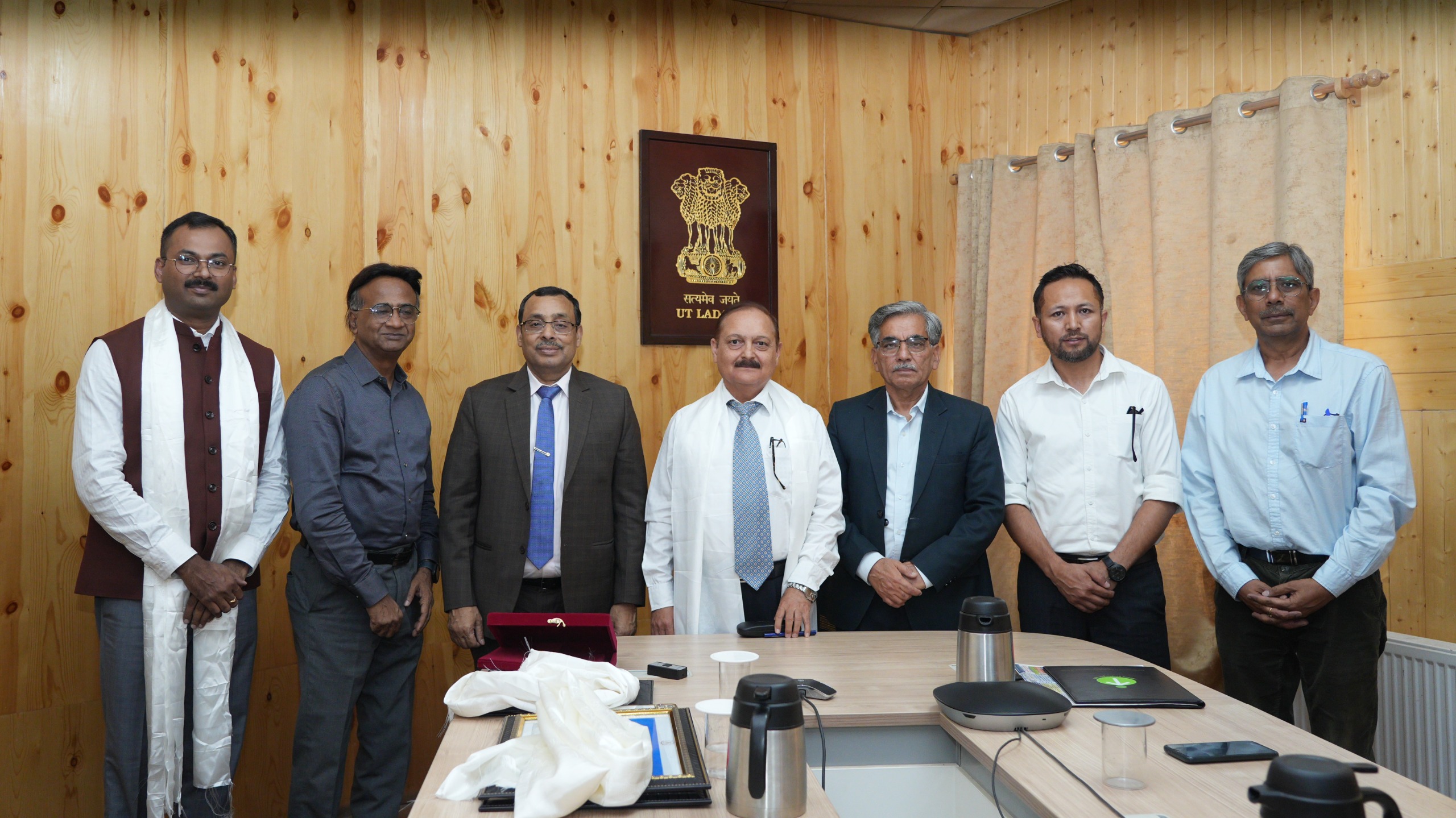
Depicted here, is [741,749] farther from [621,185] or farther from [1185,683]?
[621,185]

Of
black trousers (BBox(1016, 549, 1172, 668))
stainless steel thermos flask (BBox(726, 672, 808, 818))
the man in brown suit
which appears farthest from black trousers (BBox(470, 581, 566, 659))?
stainless steel thermos flask (BBox(726, 672, 808, 818))

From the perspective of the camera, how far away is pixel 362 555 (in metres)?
2.53

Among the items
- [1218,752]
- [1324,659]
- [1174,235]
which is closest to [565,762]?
[1218,752]

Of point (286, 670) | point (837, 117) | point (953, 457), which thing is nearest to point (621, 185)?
point (837, 117)

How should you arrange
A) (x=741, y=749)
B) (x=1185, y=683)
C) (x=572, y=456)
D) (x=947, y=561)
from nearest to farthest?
(x=741, y=749) → (x=1185, y=683) → (x=947, y=561) → (x=572, y=456)

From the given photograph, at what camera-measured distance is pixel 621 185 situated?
11.9 ft

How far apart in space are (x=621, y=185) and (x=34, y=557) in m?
2.30

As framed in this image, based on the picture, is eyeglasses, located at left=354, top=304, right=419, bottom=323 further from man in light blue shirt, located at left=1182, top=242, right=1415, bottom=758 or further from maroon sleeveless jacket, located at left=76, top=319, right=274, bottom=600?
man in light blue shirt, located at left=1182, top=242, right=1415, bottom=758

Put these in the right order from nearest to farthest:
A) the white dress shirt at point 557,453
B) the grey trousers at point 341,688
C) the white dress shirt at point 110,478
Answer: the white dress shirt at point 110,478 → the grey trousers at point 341,688 → the white dress shirt at point 557,453

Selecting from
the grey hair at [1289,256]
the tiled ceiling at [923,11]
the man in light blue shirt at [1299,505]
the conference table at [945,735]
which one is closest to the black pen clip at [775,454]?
the conference table at [945,735]

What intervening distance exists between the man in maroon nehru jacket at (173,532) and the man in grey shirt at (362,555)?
0.17m

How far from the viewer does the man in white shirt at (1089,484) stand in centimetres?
266

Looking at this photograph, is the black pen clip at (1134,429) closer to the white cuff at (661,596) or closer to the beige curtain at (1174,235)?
the beige curtain at (1174,235)

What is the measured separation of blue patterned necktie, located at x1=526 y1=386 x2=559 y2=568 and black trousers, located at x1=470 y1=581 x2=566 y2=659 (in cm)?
8
